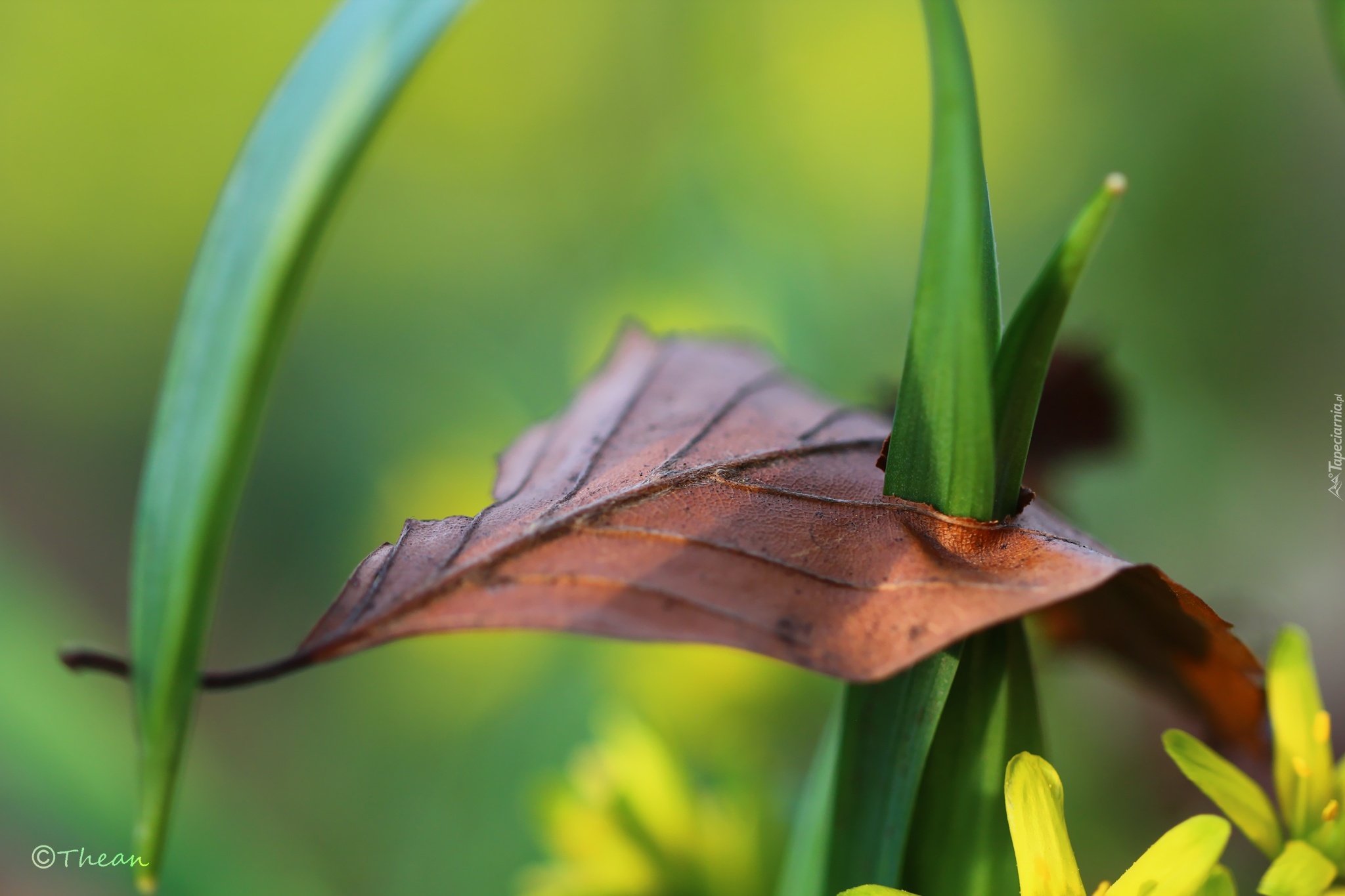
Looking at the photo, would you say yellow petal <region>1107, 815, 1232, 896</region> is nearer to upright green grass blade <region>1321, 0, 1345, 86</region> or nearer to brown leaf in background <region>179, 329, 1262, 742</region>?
brown leaf in background <region>179, 329, 1262, 742</region>

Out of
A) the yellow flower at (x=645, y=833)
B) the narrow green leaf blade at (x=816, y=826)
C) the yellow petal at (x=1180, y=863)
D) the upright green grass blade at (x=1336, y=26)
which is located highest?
the upright green grass blade at (x=1336, y=26)

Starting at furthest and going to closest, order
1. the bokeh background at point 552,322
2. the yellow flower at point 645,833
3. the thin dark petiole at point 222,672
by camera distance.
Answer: the bokeh background at point 552,322 < the yellow flower at point 645,833 < the thin dark petiole at point 222,672

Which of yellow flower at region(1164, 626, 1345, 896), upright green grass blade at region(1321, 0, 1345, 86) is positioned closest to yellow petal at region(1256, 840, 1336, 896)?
yellow flower at region(1164, 626, 1345, 896)

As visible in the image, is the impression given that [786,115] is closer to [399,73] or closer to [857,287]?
[857,287]

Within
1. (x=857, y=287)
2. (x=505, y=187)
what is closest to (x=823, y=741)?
(x=857, y=287)

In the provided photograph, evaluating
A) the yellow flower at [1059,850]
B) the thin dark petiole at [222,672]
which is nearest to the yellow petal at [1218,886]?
the yellow flower at [1059,850]

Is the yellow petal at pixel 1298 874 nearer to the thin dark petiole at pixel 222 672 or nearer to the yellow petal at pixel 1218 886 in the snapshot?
the yellow petal at pixel 1218 886

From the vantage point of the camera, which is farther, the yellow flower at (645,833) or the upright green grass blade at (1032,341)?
the yellow flower at (645,833)
